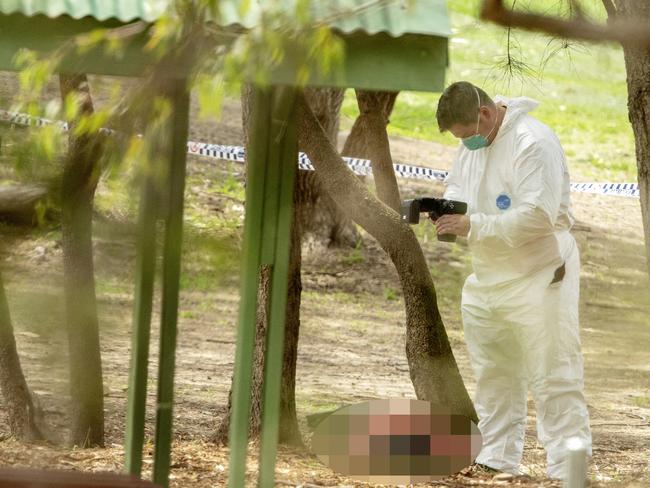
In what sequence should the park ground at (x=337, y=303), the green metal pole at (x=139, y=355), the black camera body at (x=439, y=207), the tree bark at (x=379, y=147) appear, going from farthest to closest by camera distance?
the tree bark at (x=379, y=147)
the black camera body at (x=439, y=207)
the green metal pole at (x=139, y=355)
the park ground at (x=337, y=303)

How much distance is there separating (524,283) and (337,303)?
6.98 m

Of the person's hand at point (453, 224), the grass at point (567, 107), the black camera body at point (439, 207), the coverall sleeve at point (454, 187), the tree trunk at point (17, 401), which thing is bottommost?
the tree trunk at point (17, 401)

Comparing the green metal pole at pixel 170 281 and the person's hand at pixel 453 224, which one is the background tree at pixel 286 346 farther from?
the green metal pole at pixel 170 281

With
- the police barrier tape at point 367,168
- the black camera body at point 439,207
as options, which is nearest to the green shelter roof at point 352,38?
the black camera body at point 439,207

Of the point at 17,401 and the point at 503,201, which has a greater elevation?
the point at 503,201

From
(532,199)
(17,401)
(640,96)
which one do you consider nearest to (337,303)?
(17,401)

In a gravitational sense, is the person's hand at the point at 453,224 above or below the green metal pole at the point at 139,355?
above

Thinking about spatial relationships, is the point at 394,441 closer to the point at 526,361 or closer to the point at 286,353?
the point at 526,361

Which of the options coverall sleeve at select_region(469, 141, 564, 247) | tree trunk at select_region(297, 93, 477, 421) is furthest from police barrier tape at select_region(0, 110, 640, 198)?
coverall sleeve at select_region(469, 141, 564, 247)

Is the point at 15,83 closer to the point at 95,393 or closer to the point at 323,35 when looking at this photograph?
the point at 323,35

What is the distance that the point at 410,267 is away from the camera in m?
7.10

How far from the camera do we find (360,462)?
5426 millimetres

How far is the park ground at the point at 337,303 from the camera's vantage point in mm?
3555

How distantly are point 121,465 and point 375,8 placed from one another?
12.2ft
